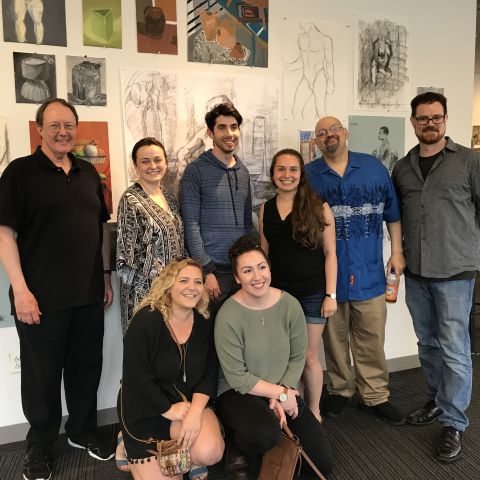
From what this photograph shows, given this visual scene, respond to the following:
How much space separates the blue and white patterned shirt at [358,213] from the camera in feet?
7.86

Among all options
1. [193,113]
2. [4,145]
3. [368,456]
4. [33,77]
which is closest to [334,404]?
[368,456]

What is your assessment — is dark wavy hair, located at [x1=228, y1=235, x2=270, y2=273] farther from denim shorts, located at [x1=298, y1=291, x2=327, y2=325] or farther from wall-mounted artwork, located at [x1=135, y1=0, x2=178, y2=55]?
wall-mounted artwork, located at [x1=135, y1=0, x2=178, y2=55]

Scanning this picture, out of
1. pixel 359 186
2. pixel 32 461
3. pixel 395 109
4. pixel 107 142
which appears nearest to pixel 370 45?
pixel 395 109

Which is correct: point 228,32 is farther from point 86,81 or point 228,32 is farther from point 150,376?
point 150,376

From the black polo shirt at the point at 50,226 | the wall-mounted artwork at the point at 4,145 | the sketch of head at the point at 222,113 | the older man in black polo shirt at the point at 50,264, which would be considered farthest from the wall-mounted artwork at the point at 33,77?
the sketch of head at the point at 222,113

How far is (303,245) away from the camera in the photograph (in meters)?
2.17

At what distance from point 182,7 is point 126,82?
52 cm

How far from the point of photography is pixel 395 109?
2992 mm

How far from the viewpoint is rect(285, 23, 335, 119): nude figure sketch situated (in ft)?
8.93

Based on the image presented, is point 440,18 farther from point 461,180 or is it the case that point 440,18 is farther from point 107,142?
point 107,142

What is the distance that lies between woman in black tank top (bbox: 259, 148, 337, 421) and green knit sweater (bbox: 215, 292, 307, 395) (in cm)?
18

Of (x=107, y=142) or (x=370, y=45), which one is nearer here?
(x=107, y=142)

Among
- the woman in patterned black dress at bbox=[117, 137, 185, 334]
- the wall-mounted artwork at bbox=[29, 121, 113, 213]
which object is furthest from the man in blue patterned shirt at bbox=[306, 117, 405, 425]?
the wall-mounted artwork at bbox=[29, 121, 113, 213]

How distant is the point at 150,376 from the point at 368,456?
1155mm
